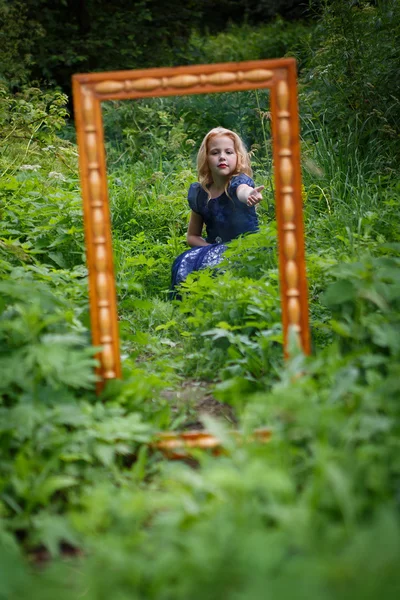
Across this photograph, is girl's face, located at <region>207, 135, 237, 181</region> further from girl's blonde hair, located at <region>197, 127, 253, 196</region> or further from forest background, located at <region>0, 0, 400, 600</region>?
forest background, located at <region>0, 0, 400, 600</region>

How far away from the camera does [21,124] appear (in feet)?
22.9

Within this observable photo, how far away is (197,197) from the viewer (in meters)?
5.32

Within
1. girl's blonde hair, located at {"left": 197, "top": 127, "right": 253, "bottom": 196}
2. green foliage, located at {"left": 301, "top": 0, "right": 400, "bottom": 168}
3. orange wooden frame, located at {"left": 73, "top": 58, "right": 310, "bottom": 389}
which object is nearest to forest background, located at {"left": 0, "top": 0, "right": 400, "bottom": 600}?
green foliage, located at {"left": 301, "top": 0, "right": 400, "bottom": 168}

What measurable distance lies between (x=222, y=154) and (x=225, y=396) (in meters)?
2.36

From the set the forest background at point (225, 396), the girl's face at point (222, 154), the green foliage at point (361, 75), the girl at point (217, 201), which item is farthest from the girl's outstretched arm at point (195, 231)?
the green foliage at point (361, 75)

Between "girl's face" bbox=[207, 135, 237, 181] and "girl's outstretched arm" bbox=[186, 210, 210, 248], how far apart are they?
46cm

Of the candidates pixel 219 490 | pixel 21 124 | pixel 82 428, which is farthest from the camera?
pixel 21 124

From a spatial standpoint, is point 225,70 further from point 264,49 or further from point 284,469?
point 264,49

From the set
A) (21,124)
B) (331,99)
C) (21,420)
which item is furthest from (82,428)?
(21,124)

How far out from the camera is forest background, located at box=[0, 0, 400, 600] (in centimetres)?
181

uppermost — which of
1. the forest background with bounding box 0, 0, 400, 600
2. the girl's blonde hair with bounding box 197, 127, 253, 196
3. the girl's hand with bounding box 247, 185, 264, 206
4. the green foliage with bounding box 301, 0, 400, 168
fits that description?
the green foliage with bounding box 301, 0, 400, 168

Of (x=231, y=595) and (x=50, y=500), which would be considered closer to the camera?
(x=231, y=595)

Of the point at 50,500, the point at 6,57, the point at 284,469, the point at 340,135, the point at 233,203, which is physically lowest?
the point at 50,500

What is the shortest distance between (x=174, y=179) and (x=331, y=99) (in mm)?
1706
